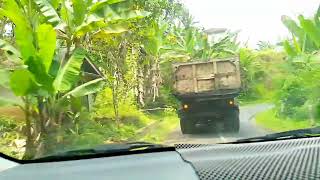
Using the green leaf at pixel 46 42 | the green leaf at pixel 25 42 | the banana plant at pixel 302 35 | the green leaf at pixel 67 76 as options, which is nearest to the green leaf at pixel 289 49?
the banana plant at pixel 302 35

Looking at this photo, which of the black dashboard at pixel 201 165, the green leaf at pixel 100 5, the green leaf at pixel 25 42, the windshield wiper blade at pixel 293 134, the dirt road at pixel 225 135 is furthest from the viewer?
the green leaf at pixel 100 5

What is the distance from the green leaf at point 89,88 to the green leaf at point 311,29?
164 cm

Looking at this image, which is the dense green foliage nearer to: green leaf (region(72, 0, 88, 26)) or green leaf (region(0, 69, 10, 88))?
green leaf (region(72, 0, 88, 26))

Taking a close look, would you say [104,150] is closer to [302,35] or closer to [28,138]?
[28,138]

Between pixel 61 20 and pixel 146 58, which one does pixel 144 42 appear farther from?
pixel 61 20

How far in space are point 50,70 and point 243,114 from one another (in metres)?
1.62

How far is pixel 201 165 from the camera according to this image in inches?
79.0

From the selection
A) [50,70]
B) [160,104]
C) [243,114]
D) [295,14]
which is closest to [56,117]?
[50,70]

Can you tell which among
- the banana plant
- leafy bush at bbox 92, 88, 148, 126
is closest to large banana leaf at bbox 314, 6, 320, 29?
the banana plant

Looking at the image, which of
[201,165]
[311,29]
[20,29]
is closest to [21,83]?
[20,29]

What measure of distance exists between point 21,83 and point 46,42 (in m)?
0.37

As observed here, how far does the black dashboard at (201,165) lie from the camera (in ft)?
5.69

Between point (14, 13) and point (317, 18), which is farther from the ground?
point (14, 13)

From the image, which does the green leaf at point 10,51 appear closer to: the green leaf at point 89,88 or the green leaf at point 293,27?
the green leaf at point 89,88
